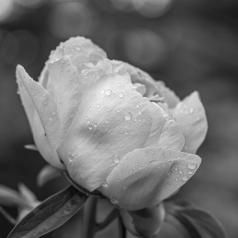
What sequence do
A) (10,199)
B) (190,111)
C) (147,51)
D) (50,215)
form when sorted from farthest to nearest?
(147,51), (10,199), (190,111), (50,215)

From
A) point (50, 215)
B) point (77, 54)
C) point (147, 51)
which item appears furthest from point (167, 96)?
point (147, 51)

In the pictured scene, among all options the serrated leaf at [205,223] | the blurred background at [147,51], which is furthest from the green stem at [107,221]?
the blurred background at [147,51]

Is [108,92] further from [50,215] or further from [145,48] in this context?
[145,48]

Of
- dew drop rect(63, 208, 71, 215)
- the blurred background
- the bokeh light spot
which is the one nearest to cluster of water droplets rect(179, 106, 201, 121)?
dew drop rect(63, 208, 71, 215)

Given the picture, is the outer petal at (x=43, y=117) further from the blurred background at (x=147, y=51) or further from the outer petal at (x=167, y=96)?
the blurred background at (x=147, y=51)

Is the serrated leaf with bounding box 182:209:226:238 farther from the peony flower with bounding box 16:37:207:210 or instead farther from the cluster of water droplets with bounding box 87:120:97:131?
the cluster of water droplets with bounding box 87:120:97:131

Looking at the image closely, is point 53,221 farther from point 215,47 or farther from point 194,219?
point 215,47
